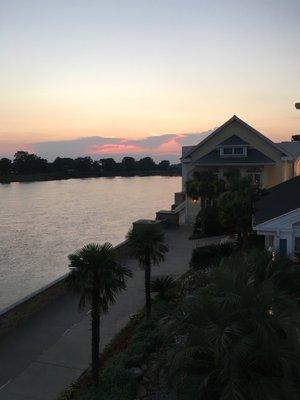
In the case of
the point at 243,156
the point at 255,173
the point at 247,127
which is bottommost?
the point at 255,173

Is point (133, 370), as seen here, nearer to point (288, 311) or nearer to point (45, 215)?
point (288, 311)

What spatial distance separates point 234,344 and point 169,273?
15591 millimetres

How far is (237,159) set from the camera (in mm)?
36062

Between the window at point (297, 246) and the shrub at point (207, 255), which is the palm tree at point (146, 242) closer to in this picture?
the window at point (297, 246)

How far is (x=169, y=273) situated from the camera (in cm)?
2292

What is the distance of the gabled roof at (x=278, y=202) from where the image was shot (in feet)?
60.2

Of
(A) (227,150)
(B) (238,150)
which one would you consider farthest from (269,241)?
(A) (227,150)

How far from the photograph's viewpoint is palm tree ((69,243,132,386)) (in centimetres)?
1211

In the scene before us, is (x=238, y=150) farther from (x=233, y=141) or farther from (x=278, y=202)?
(x=278, y=202)

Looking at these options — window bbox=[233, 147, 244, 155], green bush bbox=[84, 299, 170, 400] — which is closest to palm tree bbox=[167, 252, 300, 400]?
green bush bbox=[84, 299, 170, 400]

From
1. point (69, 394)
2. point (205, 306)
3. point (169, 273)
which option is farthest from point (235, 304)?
point (169, 273)

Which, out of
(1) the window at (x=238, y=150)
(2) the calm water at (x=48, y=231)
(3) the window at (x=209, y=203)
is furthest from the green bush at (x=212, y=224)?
(2) the calm water at (x=48, y=231)

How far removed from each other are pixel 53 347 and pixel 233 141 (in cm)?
2560

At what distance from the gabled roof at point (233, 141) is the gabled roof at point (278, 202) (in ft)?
37.7
